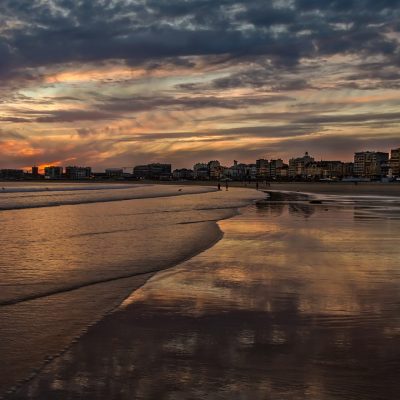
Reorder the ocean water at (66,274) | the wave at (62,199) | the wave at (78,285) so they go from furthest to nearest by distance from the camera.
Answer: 1. the wave at (62,199)
2. the wave at (78,285)
3. the ocean water at (66,274)

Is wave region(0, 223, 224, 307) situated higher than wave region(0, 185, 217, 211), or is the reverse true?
wave region(0, 223, 224, 307)

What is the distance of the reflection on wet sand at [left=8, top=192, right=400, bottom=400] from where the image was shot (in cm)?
529

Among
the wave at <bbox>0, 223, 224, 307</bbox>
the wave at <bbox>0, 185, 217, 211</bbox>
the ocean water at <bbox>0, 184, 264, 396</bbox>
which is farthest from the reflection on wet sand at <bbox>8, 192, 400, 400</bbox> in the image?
the wave at <bbox>0, 185, 217, 211</bbox>

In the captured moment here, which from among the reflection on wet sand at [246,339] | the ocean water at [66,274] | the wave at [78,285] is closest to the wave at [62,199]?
the ocean water at [66,274]

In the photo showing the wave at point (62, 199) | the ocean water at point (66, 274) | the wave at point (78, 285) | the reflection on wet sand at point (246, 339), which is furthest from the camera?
the wave at point (62, 199)

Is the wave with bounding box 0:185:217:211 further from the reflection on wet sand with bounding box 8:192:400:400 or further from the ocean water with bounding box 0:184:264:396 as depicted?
the reflection on wet sand with bounding box 8:192:400:400

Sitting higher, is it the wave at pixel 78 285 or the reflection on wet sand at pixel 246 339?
the reflection on wet sand at pixel 246 339

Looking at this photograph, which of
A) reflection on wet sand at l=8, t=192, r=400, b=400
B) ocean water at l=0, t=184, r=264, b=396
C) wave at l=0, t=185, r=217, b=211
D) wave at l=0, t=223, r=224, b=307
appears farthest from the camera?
wave at l=0, t=185, r=217, b=211

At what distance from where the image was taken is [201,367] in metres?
5.84

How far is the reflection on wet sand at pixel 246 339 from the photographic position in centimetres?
529

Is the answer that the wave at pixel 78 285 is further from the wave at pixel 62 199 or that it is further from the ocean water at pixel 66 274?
the wave at pixel 62 199

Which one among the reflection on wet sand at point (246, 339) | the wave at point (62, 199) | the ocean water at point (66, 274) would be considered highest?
the reflection on wet sand at point (246, 339)

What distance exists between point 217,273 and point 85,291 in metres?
3.35

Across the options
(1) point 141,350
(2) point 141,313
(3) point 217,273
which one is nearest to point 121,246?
(3) point 217,273
